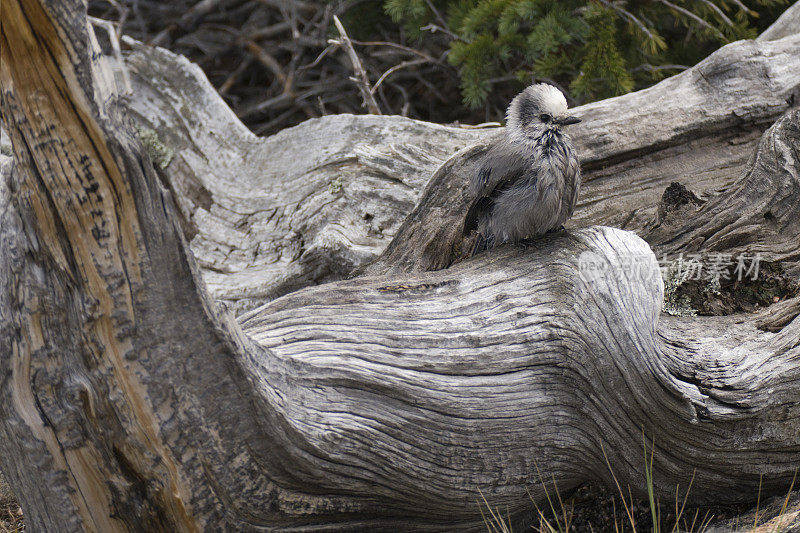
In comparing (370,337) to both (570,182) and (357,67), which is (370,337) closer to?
(570,182)

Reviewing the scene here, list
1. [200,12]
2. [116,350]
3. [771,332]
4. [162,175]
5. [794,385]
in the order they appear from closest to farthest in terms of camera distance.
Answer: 1. [116,350]
2. [794,385]
3. [771,332]
4. [162,175]
5. [200,12]

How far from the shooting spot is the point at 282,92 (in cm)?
783

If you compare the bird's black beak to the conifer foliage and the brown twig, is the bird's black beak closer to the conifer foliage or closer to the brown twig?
the conifer foliage

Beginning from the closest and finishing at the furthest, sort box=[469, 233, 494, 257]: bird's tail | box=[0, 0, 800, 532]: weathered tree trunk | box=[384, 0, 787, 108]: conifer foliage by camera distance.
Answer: box=[0, 0, 800, 532]: weathered tree trunk < box=[469, 233, 494, 257]: bird's tail < box=[384, 0, 787, 108]: conifer foliage

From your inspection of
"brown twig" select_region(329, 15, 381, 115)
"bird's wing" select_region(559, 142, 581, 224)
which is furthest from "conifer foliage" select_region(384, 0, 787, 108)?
"bird's wing" select_region(559, 142, 581, 224)

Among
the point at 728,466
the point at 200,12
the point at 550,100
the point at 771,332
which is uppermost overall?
the point at 200,12

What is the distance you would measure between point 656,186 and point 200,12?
505 cm

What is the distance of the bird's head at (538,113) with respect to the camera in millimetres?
3674

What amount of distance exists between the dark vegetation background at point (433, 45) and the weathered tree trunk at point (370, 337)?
0.85 m

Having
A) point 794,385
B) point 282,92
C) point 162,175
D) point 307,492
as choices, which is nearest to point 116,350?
point 307,492

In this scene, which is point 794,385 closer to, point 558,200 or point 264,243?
point 558,200

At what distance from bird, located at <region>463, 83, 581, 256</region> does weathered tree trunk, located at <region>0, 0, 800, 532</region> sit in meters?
0.15

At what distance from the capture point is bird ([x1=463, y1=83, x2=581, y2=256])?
11.8ft

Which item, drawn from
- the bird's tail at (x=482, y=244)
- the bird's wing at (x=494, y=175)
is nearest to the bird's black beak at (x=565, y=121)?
the bird's wing at (x=494, y=175)
